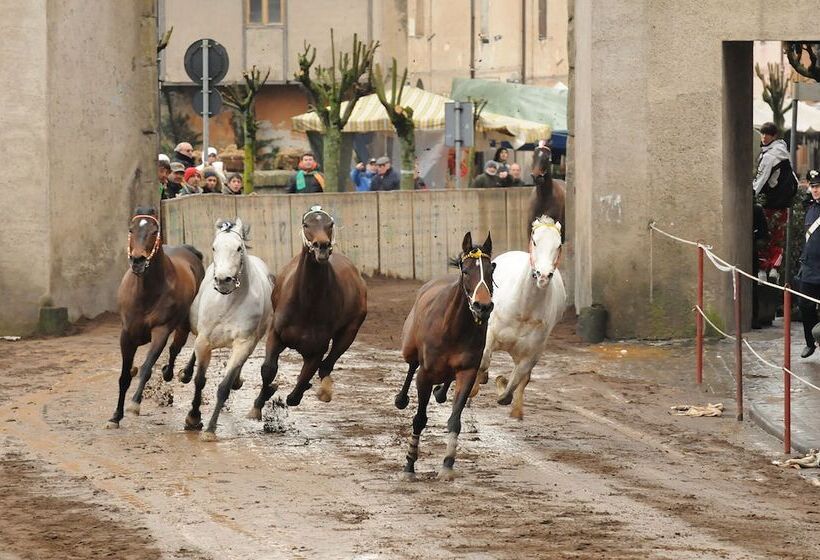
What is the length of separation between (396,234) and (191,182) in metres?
3.24

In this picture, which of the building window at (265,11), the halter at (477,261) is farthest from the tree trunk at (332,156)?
the halter at (477,261)

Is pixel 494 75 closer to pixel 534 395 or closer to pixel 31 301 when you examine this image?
pixel 31 301

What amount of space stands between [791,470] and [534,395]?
4637mm

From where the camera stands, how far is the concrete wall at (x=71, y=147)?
22.8 m

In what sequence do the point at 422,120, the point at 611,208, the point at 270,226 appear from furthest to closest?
the point at 422,120 < the point at 270,226 < the point at 611,208

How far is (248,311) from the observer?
15008mm

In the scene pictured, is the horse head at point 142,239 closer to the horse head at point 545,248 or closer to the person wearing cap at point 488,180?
the horse head at point 545,248

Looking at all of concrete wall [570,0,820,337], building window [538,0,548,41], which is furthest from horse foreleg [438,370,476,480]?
building window [538,0,548,41]

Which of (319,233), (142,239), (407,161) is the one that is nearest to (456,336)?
(319,233)

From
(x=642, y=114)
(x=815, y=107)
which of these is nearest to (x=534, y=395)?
(x=642, y=114)

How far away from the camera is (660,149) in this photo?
21453 mm

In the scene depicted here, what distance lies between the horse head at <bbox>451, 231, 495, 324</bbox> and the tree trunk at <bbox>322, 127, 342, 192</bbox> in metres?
24.9

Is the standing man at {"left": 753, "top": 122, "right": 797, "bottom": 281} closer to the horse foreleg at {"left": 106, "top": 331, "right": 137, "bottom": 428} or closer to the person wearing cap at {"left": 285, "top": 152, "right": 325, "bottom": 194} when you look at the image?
the person wearing cap at {"left": 285, "top": 152, "right": 325, "bottom": 194}

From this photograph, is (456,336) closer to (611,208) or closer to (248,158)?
(611,208)
